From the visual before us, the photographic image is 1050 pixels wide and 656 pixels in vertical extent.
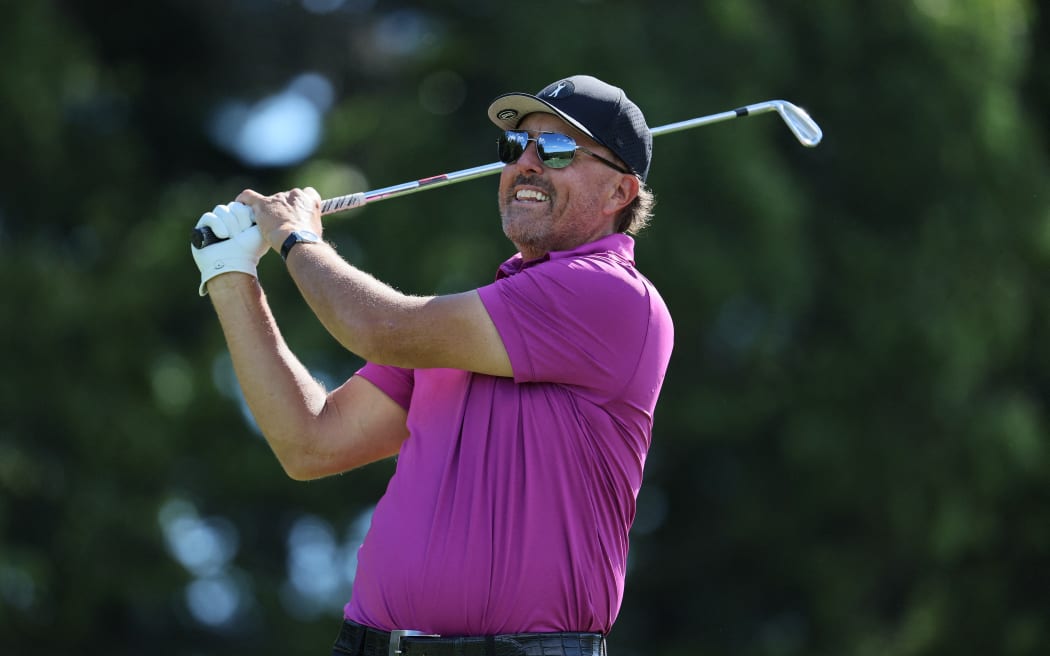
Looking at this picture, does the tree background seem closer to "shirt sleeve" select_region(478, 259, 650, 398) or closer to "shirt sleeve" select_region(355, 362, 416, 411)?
"shirt sleeve" select_region(355, 362, 416, 411)

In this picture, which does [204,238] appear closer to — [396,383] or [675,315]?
[396,383]

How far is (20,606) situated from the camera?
470 inches

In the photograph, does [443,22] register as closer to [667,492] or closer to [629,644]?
[667,492]

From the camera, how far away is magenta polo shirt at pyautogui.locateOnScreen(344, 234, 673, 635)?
142 inches

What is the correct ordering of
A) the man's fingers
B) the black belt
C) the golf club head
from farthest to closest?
1. the golf club head
2. the man's fingers
3. the black belt

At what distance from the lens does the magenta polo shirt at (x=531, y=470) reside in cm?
361

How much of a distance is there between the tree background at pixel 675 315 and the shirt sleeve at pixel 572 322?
726cm

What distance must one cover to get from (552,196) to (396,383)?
62 cm

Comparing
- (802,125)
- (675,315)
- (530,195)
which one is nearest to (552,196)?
(530,195)

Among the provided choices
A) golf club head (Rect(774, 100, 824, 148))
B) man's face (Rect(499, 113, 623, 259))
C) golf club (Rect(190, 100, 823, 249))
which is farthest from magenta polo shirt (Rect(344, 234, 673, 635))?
golf club head (Rect(774, 100, 824, 148))

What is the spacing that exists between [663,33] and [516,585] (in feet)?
31.6

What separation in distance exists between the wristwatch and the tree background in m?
7.14

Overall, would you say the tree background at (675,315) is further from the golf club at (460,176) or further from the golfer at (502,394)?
the golfer at (502,394)

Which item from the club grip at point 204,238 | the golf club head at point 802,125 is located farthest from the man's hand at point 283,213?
the golf club head at point 802,125
